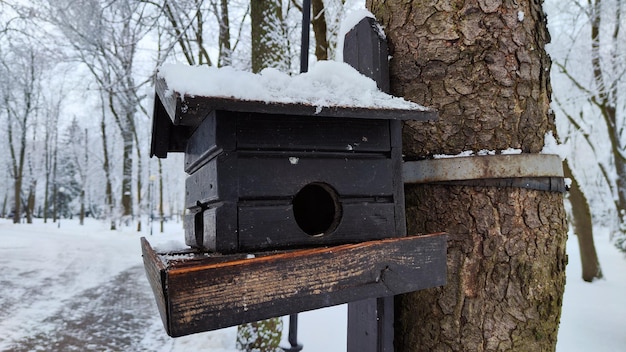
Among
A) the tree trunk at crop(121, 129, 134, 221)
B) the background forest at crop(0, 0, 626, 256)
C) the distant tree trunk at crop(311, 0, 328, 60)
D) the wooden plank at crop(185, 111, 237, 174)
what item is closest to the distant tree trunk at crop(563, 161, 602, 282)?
the background forest at crop(0, 0, 626, 256)

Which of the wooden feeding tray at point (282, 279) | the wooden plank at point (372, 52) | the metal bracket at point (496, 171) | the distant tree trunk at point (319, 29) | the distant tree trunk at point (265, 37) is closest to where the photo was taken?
the wooden feeding tray at point (282, 279)

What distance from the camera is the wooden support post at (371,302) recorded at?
1126 millimetres

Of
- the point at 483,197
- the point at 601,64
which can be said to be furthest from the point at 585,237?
the point at 483,197

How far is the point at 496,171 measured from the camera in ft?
3.44

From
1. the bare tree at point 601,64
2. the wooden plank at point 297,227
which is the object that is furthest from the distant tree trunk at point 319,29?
the bare tree at point 601,64

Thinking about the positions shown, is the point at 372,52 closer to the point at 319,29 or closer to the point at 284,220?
the point at 284,220

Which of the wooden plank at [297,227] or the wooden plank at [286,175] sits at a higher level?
the wooden plank at [286,175]

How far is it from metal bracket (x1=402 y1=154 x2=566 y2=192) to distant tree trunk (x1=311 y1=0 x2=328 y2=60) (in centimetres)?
354

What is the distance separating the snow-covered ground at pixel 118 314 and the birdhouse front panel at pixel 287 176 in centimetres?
273

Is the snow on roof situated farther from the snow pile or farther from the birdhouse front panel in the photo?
the snow pile

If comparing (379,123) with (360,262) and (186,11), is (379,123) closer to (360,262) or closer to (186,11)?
(360,262)

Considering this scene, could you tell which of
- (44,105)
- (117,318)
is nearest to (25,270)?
(117,318)

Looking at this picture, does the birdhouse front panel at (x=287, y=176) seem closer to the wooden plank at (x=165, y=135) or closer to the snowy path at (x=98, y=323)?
the wooden plank at (x=165, y=135)

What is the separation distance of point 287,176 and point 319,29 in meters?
3.89
